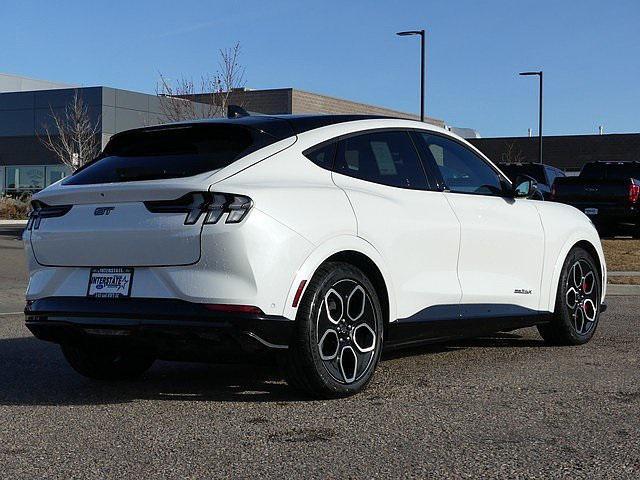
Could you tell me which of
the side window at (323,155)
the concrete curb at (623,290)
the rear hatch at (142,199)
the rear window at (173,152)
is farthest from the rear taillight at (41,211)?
the concrete curb at (623,290)

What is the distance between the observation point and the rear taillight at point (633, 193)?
2317 cm

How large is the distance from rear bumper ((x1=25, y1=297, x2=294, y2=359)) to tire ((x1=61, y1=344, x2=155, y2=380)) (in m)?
0.87

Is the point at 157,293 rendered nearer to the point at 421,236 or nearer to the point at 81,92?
the point at 421,236

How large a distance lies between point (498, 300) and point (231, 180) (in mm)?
2567

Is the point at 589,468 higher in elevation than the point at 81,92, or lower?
lower

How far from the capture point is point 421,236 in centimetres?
663

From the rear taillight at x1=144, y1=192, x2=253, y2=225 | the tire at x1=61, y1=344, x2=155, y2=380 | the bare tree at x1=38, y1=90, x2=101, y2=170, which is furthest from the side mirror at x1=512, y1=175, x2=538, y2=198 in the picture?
the bare tree at x1=38, y1=90, x2=101, y2=170

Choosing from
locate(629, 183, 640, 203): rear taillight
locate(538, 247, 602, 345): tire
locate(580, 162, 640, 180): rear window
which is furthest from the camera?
locate(580, 162, 640, 180): rear window

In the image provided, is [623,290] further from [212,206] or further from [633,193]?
[212,206]

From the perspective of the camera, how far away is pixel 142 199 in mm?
5762

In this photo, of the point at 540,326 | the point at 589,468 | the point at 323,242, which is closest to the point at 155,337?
the point at 323,242

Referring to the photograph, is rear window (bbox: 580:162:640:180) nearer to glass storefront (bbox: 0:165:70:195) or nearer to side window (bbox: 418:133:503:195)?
side window (bbox: 418:133:503:195)

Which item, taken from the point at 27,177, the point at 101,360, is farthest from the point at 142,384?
the point at 27,177

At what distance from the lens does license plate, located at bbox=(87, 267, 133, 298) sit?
577 cm
